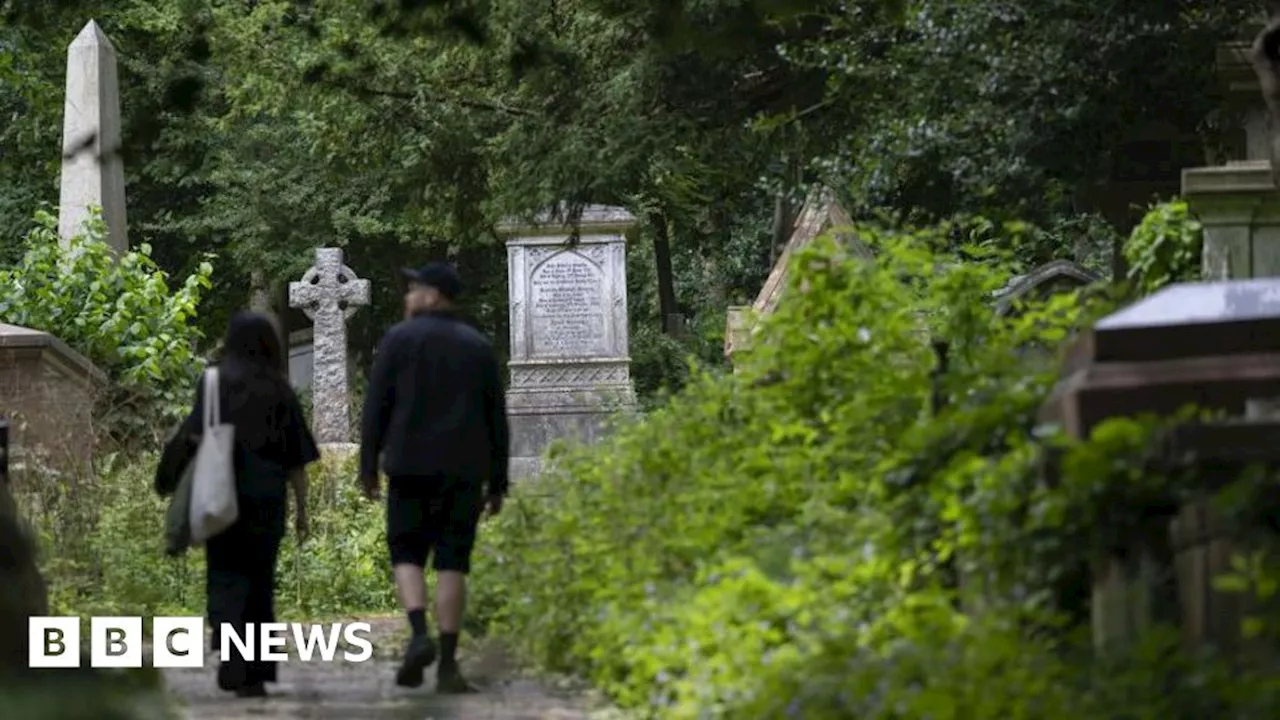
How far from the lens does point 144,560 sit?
17.5 meters

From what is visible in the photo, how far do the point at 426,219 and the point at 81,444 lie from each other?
10.6 metres

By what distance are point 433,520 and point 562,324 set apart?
1893 centimetres

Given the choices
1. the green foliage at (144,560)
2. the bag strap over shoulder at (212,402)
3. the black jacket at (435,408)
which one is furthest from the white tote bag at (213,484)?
the green foliage at (144,560)

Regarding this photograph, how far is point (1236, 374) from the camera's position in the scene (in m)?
9.03

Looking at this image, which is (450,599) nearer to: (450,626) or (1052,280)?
(450,626)

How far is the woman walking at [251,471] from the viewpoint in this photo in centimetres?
1186

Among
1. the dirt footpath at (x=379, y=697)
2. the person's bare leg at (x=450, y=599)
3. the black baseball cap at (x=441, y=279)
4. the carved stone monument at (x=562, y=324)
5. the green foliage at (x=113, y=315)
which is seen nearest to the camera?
the dirt footpath at (x=379, y=697)

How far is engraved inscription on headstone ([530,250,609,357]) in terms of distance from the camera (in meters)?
31.0

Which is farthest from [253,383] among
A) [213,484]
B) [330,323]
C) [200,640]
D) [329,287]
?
[330,323]

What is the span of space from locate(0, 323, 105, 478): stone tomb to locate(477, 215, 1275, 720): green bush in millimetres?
6238

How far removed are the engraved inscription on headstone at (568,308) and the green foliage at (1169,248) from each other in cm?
1564

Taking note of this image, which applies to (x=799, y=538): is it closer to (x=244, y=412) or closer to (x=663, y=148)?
(x=244, y=412)

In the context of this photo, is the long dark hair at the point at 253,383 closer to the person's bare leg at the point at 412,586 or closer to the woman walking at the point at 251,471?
the woman walking at the point at 251,471

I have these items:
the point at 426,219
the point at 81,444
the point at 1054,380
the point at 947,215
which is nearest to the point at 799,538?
the point at 1054,380
